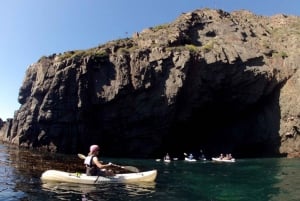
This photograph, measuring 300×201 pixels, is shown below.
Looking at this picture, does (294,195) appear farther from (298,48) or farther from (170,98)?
(298,48)

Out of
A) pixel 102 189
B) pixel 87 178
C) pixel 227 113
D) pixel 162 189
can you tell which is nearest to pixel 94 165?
pixel 87 178

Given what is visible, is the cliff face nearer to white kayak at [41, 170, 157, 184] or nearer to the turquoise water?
the turquoise water

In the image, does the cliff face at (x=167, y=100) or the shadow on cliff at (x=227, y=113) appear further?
the shadow on cliff at (x=227, y=113)

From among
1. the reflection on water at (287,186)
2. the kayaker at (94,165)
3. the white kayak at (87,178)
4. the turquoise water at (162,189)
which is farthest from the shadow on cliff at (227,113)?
the kayaker at (94,165)

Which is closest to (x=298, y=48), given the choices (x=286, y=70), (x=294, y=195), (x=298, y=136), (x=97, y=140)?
(x=286, y=70)

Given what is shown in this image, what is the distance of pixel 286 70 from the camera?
74688 millimetres

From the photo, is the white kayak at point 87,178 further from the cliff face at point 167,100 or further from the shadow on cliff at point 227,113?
the shadow on cliff at point 227,113

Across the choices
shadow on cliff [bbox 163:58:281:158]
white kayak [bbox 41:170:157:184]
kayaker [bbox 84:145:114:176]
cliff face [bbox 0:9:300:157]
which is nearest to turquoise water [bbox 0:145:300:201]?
white kayak [bbox 41:170:157:184]

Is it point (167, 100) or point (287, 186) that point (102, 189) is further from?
point (167, 100)

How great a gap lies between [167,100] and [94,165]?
39170 millimetres

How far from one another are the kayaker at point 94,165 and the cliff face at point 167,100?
38063 mm

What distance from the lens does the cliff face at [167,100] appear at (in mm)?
67875

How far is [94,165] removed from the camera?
2830 cm

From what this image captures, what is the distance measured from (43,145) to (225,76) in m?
34.9
